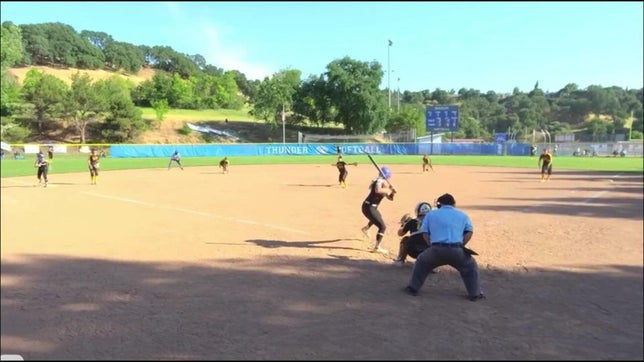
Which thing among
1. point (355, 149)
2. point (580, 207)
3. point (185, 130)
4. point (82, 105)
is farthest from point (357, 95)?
point (580, 207)

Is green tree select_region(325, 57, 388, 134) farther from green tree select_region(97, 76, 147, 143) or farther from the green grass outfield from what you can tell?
the green grass outfield

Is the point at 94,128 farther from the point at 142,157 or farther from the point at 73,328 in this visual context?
the point at 73,328

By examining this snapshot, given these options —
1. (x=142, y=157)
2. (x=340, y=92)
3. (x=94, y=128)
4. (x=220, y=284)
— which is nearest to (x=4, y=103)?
(x=94, y=128)

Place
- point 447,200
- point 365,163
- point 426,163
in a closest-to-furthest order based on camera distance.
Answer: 1. point 447,200
2. point 426,163
3. point 365,163

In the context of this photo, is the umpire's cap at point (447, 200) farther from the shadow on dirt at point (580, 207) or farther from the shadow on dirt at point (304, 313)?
the shadow on dirt at point (580, 207)

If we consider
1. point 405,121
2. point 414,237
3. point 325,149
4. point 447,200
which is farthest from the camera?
point 405,121

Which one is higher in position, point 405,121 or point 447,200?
point 405,121

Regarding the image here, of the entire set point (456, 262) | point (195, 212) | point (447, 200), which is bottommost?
point (195, 212)

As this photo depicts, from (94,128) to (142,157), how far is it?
104 feet

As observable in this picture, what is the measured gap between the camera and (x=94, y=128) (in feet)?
283

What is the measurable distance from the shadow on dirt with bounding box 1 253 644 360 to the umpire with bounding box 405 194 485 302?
40cm

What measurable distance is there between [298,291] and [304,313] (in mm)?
1014

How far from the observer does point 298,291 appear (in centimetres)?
763

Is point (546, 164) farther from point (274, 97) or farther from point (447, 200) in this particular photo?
point (274, 97)
